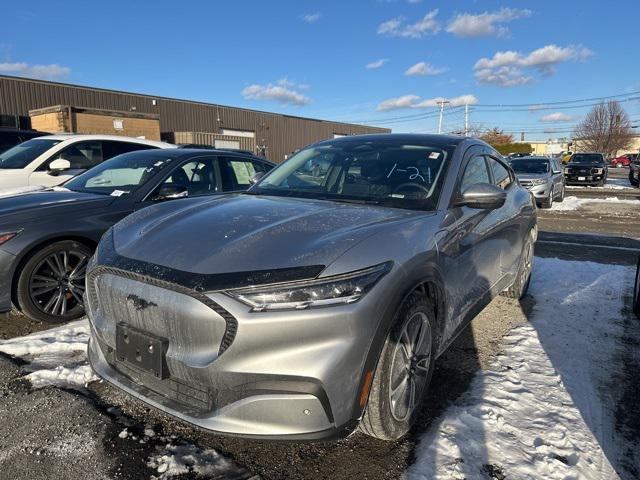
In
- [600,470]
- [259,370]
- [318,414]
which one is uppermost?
[259,370]

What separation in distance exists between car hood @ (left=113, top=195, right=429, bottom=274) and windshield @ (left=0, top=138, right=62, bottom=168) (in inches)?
199

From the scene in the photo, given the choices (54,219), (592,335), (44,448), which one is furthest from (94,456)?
(592,335)

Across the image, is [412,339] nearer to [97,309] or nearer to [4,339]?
[97,309]

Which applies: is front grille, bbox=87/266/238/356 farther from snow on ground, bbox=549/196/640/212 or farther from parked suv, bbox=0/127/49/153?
snow on ground, bbox=549/196/640/212

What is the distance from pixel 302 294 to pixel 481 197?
1.55m

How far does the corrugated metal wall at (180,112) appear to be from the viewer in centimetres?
2483

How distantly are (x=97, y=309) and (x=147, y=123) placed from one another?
21.2 metres

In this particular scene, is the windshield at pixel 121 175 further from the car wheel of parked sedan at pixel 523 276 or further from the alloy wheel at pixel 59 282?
the car wheel of parked sedan at pixel 523 276

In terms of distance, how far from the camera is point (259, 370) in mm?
1842

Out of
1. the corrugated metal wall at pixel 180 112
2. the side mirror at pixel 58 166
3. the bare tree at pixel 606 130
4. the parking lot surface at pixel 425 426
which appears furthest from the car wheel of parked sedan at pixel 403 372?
the bare tree at pixel 606 130

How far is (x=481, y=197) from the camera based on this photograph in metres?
2.87

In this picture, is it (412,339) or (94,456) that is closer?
(94,456)

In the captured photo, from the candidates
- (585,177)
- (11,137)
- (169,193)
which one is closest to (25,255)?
(169,193)

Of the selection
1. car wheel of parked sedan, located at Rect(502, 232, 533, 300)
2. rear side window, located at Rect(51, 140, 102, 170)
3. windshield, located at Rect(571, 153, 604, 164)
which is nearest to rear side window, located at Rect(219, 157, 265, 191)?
rear side window, located at Rect(51, 140, 102, 170)
